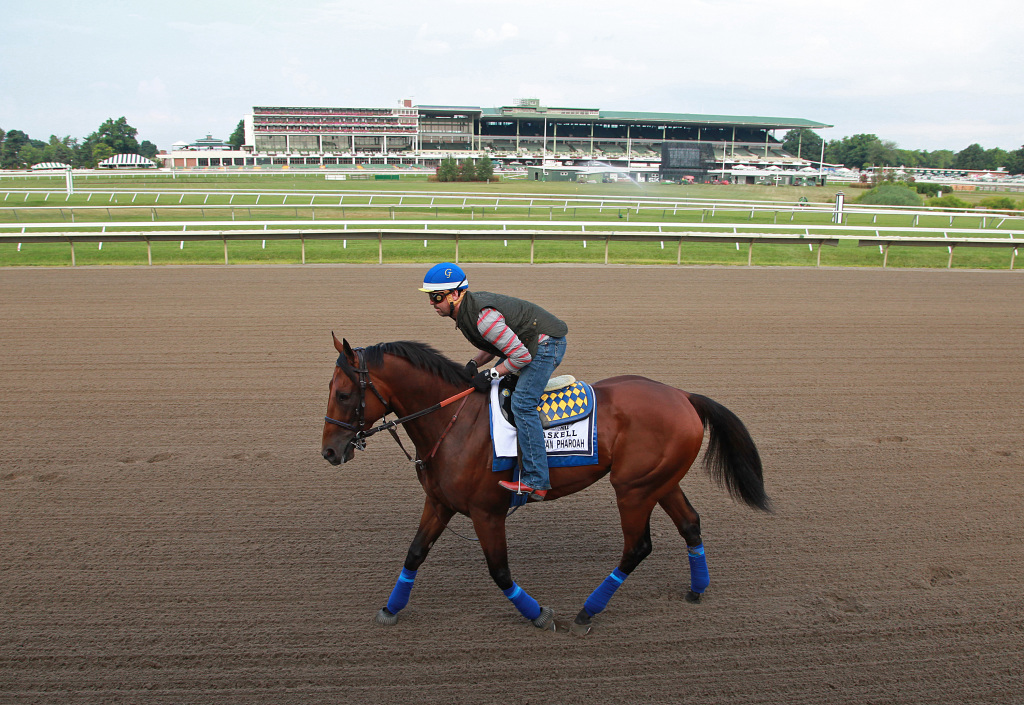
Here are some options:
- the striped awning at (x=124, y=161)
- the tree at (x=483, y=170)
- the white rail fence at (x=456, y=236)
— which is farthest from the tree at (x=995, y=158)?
the striped awning at (x=124, y=161)

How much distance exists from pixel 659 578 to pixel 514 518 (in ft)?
4.40

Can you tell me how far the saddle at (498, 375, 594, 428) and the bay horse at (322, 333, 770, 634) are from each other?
0.38 ft

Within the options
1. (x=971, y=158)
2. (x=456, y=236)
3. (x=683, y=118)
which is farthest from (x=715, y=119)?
(x=456, y=236)

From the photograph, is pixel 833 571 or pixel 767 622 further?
pixel 833 571

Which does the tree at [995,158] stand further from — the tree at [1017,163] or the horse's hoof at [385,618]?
the horse's hoof at [385,618]

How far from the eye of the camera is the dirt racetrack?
3.90m

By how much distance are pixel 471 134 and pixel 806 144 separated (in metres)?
52.7

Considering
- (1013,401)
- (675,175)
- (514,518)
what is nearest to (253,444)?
(514,518)

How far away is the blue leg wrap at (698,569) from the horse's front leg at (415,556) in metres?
1.55

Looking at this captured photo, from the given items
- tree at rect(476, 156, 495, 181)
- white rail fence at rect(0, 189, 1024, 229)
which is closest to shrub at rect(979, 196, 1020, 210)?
white rail fence at rect(0, 189, 1024, 229)

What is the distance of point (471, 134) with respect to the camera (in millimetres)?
99000

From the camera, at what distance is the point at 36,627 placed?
4.25 meters

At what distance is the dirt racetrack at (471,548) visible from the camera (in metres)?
3.90

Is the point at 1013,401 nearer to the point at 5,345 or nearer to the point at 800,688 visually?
the point at 800,688
